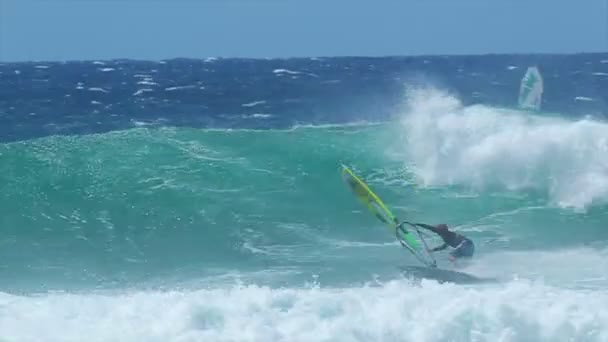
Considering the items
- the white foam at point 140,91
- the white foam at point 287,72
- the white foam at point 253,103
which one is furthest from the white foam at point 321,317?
the white foam at point 287,72

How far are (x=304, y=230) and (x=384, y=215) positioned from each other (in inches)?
54.1

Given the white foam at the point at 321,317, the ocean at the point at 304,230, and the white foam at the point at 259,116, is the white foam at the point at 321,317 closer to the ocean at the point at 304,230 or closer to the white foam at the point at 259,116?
the ocean at the point at 304,230

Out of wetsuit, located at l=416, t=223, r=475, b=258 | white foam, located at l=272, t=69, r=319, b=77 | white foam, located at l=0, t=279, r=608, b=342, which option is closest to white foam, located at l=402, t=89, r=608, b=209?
wetsuit, located at l=416, t=223, r=475, b=258

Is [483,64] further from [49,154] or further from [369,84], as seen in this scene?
[49,154]

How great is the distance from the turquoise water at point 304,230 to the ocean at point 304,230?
1.5 inches

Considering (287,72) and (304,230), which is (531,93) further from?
(287,72)

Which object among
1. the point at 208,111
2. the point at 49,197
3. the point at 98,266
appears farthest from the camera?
the point at 208,111

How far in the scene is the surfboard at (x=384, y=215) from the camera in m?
13.8

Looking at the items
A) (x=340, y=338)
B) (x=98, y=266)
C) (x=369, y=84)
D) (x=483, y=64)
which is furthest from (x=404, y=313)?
(x=483, y=64)

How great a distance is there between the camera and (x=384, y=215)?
15438 mm

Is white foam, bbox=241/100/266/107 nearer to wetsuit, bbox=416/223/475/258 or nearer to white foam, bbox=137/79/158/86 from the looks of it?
white foam, bbox=137/79/158/86

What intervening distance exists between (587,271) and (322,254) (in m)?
3.82

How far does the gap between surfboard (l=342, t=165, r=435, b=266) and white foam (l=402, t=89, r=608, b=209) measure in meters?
2.94

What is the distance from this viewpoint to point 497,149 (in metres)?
19.7
